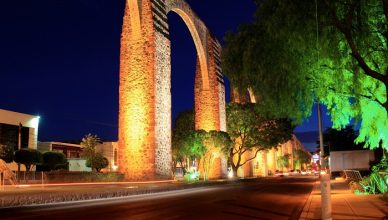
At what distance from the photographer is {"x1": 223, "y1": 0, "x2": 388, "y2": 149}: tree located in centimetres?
902

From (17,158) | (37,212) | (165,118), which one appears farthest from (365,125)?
(17,158)

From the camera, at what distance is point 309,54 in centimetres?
1007

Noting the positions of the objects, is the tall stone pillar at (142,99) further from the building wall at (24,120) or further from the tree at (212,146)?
the building wall at (24,120)

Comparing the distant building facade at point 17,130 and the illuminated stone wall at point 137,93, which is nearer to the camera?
the illuminated stone wall at point 137,93

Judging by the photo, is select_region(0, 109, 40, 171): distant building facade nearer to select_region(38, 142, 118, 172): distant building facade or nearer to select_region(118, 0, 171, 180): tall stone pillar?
select_region(38, 142, 118, 172): distant building facade

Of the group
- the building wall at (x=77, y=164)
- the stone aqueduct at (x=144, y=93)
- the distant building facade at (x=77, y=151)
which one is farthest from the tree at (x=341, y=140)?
the stone aqueduct at (x=144, y=93)

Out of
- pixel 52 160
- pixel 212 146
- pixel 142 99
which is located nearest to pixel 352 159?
pixel 212 146

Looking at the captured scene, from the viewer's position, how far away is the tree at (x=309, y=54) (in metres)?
9.02

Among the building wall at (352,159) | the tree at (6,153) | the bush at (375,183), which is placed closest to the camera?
the bush at (375,183)

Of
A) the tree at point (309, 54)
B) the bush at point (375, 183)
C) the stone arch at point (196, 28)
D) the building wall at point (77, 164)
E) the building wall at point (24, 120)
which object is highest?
the stone arch at point (196, 28)

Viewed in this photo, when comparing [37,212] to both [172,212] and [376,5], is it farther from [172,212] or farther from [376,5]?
[376,5]

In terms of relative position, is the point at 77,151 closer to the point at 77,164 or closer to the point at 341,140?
the point at 77,164

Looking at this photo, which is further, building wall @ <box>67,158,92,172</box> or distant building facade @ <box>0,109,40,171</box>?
building wall @ <box>67,158,92,172</box>

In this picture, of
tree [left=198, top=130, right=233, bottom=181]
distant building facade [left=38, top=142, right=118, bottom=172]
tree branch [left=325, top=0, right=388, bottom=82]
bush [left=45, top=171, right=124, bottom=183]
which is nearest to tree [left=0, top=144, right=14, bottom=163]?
bush [left=45, top=171, right=124, bottom=183]
